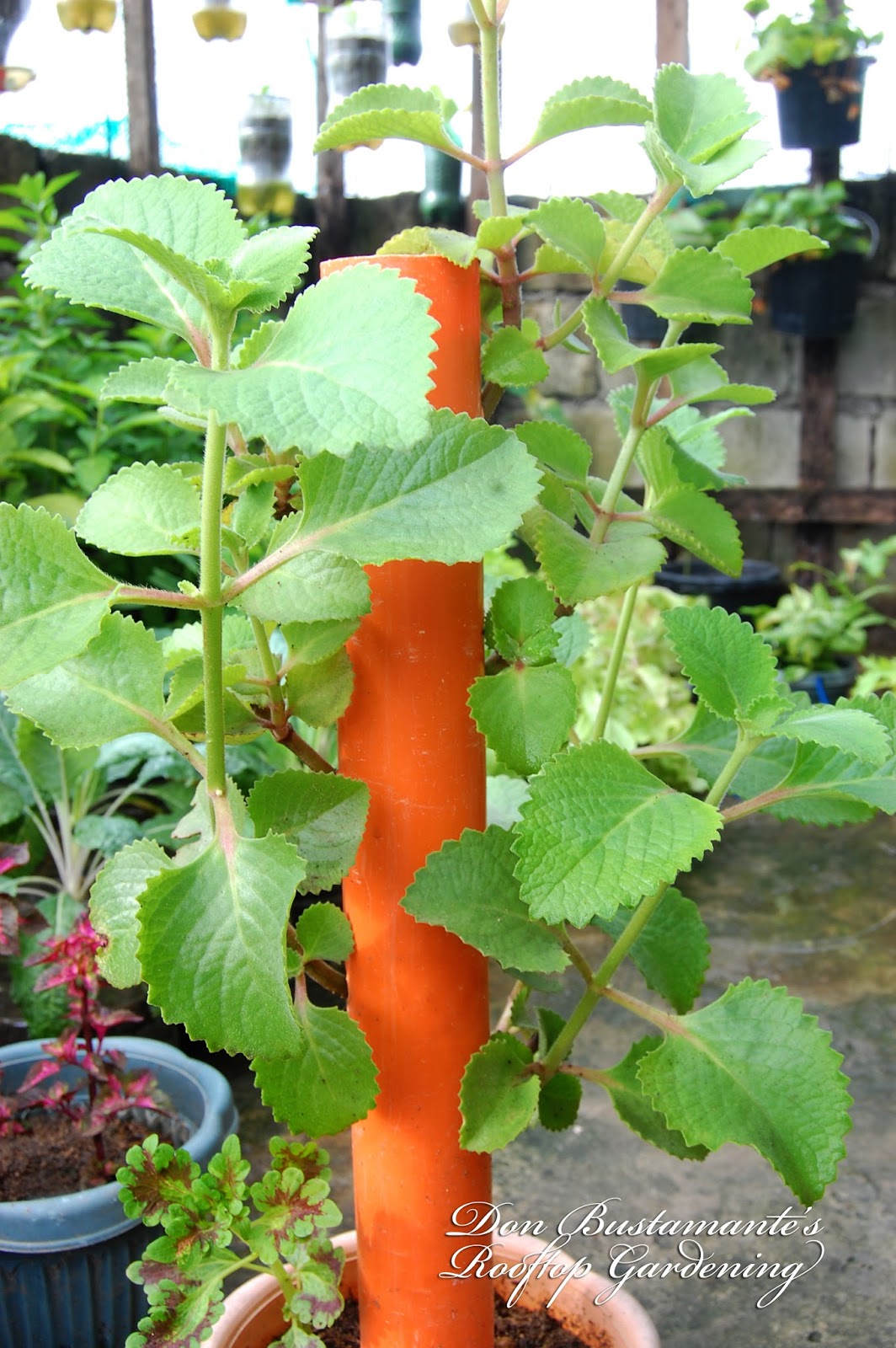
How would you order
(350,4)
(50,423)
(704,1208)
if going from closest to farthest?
(704,1208), (50,423), (350,4)

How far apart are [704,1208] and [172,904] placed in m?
1.24

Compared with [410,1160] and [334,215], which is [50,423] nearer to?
[334,215]

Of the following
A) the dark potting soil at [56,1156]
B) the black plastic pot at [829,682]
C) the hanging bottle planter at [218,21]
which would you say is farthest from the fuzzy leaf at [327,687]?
the hanging bottle planter at [218,21]

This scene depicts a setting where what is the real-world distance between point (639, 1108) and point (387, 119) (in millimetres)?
577

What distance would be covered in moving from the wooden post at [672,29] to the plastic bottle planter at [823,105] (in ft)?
1.05

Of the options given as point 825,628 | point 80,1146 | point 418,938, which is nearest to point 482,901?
point 418,938

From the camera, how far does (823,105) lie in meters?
3.62

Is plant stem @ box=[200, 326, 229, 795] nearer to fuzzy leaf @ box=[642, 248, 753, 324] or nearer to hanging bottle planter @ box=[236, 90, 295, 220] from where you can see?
fuzzy leaf @ box=[642, 248, 753, 324]

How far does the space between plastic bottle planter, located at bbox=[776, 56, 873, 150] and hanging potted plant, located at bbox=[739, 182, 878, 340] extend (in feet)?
0.46

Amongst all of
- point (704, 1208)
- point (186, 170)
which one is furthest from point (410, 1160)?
point (186, 170)

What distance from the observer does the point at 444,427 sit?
56cm

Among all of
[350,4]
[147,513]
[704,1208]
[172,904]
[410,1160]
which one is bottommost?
[704,1208]

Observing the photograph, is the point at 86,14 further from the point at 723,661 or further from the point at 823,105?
the point at 723,661

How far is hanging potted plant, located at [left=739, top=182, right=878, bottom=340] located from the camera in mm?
3547
